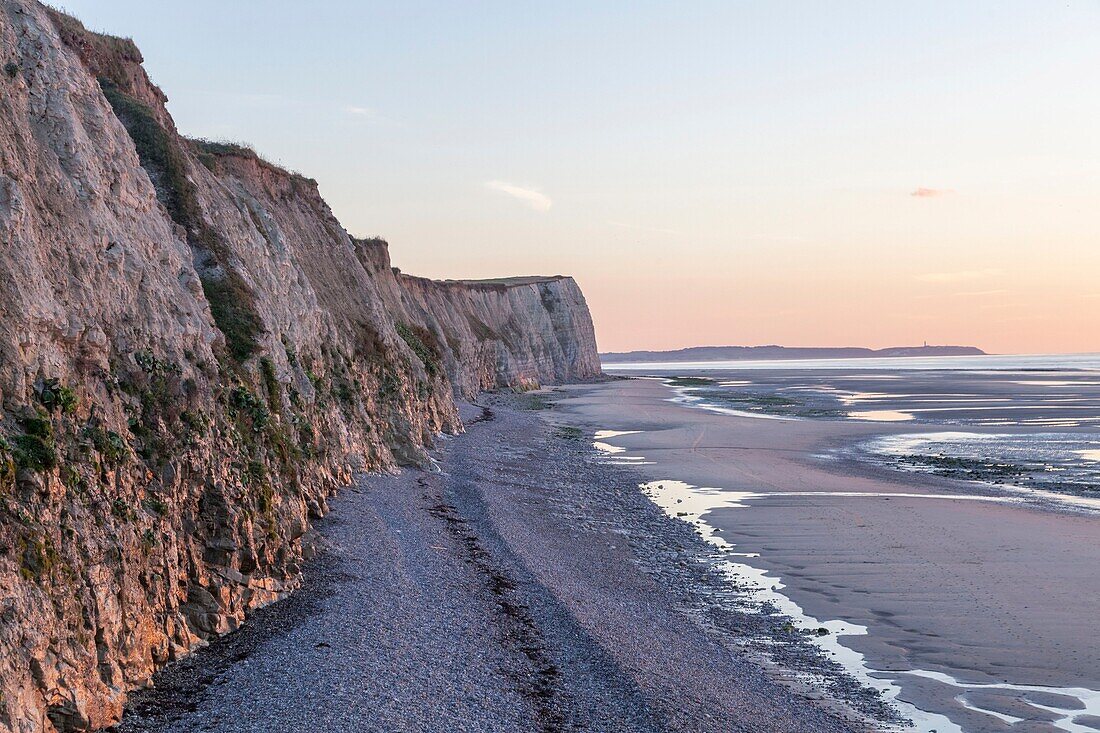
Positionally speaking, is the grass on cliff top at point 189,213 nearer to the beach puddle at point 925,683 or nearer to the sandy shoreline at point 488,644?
the sandy shoreline at point 488,644

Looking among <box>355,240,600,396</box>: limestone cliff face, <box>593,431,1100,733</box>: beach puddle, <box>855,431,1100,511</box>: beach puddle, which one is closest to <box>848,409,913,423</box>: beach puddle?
<box>855,431,1100,511</box>: beach puddle

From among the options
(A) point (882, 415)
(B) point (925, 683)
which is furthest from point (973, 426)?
(B) point (925, 683)

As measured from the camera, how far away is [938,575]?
1769 centimetres

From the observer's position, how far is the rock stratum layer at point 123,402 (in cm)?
880

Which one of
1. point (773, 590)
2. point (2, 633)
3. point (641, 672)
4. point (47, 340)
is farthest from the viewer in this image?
point (773, 590)

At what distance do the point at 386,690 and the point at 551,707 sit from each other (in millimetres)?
1968

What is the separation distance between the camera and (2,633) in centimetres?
771

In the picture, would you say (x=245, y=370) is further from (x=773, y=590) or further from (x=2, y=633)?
(x=773, y=590)

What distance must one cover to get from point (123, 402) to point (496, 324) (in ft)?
292

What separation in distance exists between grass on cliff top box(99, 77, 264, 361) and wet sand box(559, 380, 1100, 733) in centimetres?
1172

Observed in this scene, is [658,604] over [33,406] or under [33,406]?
under

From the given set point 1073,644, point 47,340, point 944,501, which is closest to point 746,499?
point 944,501

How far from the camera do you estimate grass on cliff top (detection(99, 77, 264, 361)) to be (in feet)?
57.8

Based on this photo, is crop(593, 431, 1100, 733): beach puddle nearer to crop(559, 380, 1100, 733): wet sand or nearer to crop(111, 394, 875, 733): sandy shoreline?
crop(559, 380, 1100, 733): wet sand
